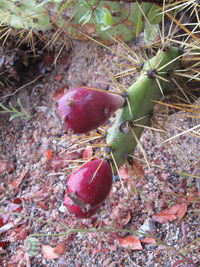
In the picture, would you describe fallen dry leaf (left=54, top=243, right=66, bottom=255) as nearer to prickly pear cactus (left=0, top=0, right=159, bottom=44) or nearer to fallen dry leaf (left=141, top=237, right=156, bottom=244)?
fallen dry leaf (left=141, top=237, right=156, bottom=244)

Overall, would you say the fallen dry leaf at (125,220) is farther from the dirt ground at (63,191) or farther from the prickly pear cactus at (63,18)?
the prickly pear cactus at (63,18)

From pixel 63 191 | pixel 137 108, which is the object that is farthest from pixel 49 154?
pixel 137 108

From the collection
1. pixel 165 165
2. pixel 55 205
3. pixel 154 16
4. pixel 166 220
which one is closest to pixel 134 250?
pixel 166 220

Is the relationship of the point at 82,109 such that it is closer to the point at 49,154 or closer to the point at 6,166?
the point at 49,154

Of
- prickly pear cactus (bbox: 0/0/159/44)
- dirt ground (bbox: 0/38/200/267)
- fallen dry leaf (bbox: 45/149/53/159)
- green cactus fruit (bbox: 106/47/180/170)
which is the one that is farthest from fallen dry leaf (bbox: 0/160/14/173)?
green cactus fruit (bbox: 106/47/180/170)

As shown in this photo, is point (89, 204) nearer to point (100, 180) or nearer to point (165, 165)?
point (100, 180)

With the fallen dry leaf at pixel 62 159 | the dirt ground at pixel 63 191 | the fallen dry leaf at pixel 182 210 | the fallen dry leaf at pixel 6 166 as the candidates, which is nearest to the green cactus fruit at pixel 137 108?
the dirt ground at pixel 63 191
